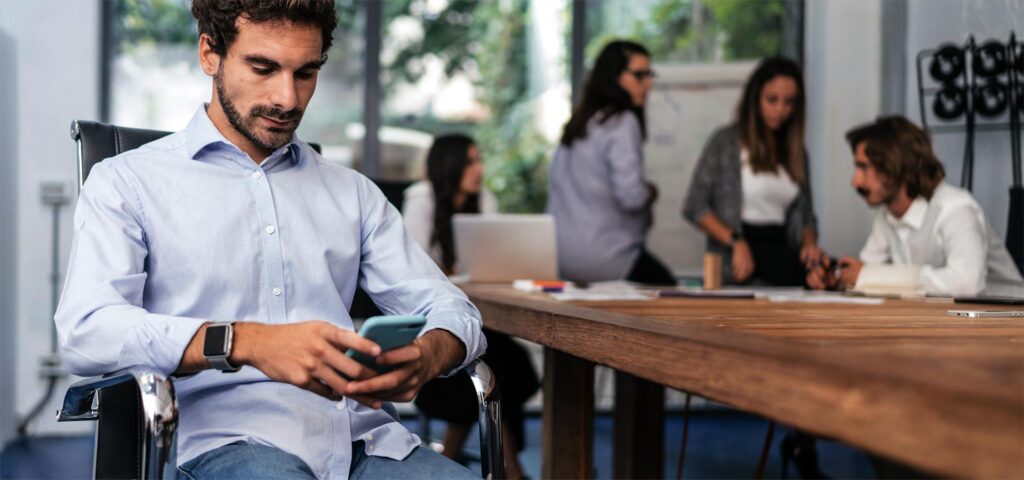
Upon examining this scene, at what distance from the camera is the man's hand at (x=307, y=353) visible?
1215 mm

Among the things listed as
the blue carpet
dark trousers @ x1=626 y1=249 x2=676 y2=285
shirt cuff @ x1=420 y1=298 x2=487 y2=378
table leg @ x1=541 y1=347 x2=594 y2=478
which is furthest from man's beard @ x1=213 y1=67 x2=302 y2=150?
the blue carpet

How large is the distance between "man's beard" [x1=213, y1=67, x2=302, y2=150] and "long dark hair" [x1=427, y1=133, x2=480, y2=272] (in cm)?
256

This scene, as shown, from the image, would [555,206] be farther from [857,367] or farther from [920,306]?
[857,367]

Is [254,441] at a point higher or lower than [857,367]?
lower

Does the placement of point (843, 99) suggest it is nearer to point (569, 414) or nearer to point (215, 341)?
point (569, 414)

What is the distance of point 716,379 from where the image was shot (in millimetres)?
1081

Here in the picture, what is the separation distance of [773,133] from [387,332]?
3037mm

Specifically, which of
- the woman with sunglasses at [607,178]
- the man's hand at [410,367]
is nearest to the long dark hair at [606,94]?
the woman with sunglasses at [607,178]

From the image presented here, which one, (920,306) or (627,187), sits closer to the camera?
(920,306)

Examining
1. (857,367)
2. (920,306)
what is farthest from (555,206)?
(857,367)

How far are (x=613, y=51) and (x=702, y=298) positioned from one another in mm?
1748

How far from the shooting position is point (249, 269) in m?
1.58

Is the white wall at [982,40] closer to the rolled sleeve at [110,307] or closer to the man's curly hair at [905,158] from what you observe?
the man's curly hair at [905,158]

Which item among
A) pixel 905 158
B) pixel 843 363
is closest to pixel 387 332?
pixel 843 363
